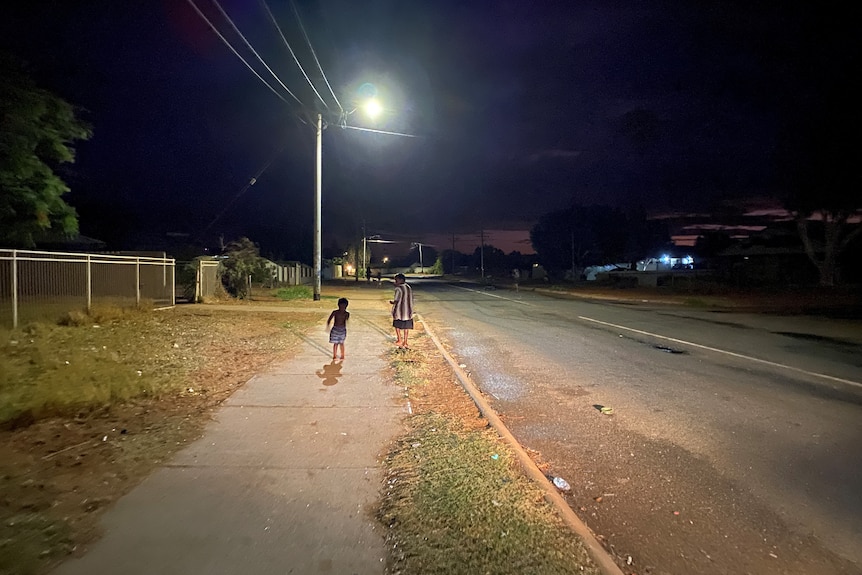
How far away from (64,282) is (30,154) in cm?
387

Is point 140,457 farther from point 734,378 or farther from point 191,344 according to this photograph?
point 734,378

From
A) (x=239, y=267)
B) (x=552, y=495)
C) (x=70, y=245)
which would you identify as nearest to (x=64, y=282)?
(x=239, y=267)

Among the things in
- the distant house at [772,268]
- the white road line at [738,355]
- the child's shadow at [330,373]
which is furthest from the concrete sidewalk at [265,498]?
the distant house at [772,268]

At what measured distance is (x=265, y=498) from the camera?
4164mm

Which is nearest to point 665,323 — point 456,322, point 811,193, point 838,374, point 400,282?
point 456,322

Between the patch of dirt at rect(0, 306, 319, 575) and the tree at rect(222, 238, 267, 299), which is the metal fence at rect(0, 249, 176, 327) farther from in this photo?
the patch of dirt at rect(0, 306, 319, 575)

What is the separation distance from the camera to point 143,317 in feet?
47.4

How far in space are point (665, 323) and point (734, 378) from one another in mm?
8709

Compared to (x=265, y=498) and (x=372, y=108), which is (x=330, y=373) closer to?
(x=265, y=498)

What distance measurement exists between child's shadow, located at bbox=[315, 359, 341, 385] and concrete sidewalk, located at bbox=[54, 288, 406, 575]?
0.99 meters

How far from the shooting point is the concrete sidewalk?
3270 millimetres

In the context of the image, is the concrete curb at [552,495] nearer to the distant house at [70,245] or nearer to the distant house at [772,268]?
the distant house at [70,245]

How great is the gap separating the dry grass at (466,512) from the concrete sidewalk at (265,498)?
0.65 ft

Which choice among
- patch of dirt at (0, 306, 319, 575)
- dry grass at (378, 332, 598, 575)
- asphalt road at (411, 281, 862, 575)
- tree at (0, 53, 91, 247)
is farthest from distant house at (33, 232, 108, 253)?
dry grass at (378, 332, 598, 575)
